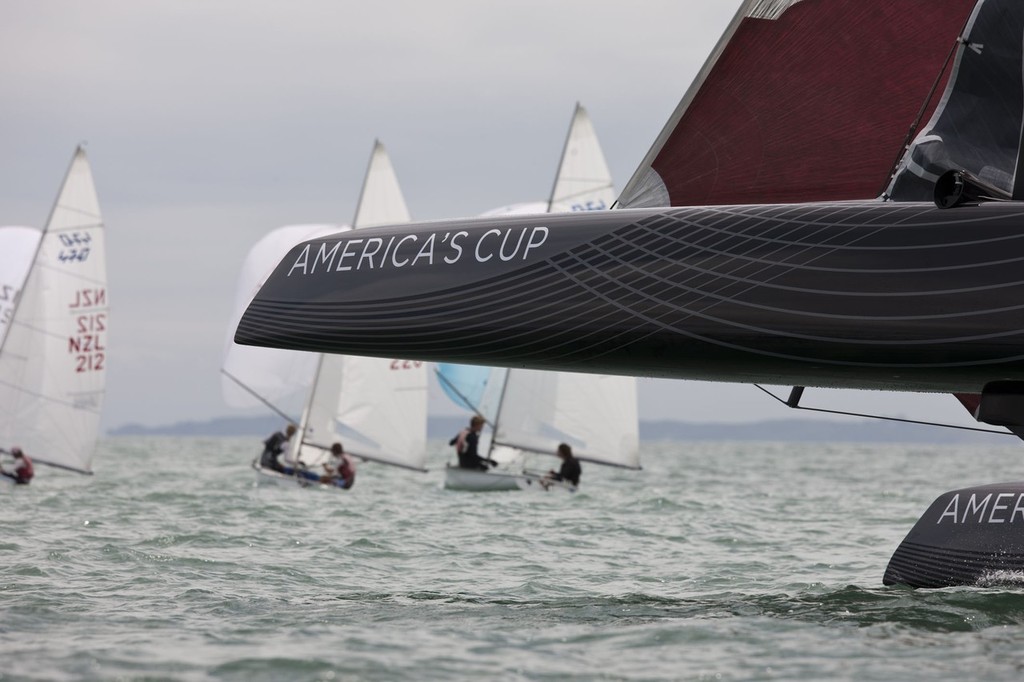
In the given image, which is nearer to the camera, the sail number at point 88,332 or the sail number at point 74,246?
the sail number at point 74,246

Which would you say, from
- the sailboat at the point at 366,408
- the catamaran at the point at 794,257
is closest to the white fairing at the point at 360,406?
the sailboat at the point at 366,408

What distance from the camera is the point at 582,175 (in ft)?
66.0

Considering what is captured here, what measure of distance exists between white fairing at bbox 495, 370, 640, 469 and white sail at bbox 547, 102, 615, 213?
8.23 feet

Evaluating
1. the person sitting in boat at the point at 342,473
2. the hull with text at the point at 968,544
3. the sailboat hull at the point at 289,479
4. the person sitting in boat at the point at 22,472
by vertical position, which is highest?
the hull with text at the point at 968,544

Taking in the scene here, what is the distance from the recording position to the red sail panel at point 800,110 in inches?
263

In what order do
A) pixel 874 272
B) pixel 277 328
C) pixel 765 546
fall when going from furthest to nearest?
pixel 765 546, pixel 277 328, pixel 874 272

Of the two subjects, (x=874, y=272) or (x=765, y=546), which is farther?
(x=765, y=546)

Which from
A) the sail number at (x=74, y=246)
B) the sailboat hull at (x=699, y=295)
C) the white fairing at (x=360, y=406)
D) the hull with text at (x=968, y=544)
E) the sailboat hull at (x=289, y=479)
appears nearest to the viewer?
the sailboat hull at (x=699, y=295)

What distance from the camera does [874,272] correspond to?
5359mm

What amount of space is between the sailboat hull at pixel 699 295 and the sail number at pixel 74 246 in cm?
1300

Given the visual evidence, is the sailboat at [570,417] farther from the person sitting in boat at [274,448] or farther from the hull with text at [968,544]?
the hull with text at [968,544]

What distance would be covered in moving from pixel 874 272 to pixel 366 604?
8.08 ft

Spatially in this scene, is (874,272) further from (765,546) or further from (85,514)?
(85,514)

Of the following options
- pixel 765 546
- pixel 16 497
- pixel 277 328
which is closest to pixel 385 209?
pixel 16 497
